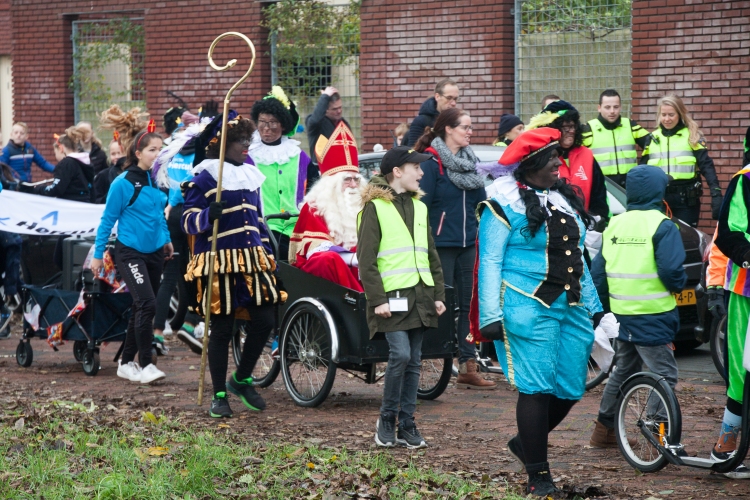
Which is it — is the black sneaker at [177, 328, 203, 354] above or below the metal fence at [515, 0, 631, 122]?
below

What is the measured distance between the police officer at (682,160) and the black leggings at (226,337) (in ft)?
18.1

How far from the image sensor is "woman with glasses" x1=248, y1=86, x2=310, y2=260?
9.50 metres

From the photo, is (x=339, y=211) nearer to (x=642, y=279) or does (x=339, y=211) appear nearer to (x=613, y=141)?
(x=642, y=279)

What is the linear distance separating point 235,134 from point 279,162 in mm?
1673

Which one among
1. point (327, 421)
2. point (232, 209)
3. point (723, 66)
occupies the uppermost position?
point (723, 66)

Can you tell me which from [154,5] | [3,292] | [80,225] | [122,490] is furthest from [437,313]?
[154,5]

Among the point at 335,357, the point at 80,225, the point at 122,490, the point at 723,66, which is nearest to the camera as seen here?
the point at 122,490

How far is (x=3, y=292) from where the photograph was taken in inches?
Result: 479

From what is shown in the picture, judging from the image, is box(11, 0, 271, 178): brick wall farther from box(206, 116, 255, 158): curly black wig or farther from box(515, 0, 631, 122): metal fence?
box(206, 116, 255, 158): curly black wig

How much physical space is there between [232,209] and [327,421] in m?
1.57

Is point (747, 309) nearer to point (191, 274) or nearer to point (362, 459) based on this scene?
point (362, 459)

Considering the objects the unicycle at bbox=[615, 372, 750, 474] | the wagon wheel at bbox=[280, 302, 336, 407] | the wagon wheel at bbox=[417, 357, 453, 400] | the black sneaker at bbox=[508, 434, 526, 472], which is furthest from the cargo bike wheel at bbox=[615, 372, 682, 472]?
the wagon wheel at bbox=[280, 302, 336, 407]

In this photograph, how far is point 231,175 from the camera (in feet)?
25.7

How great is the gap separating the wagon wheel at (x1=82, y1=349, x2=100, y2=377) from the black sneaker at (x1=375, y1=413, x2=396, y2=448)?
12.2 ft
